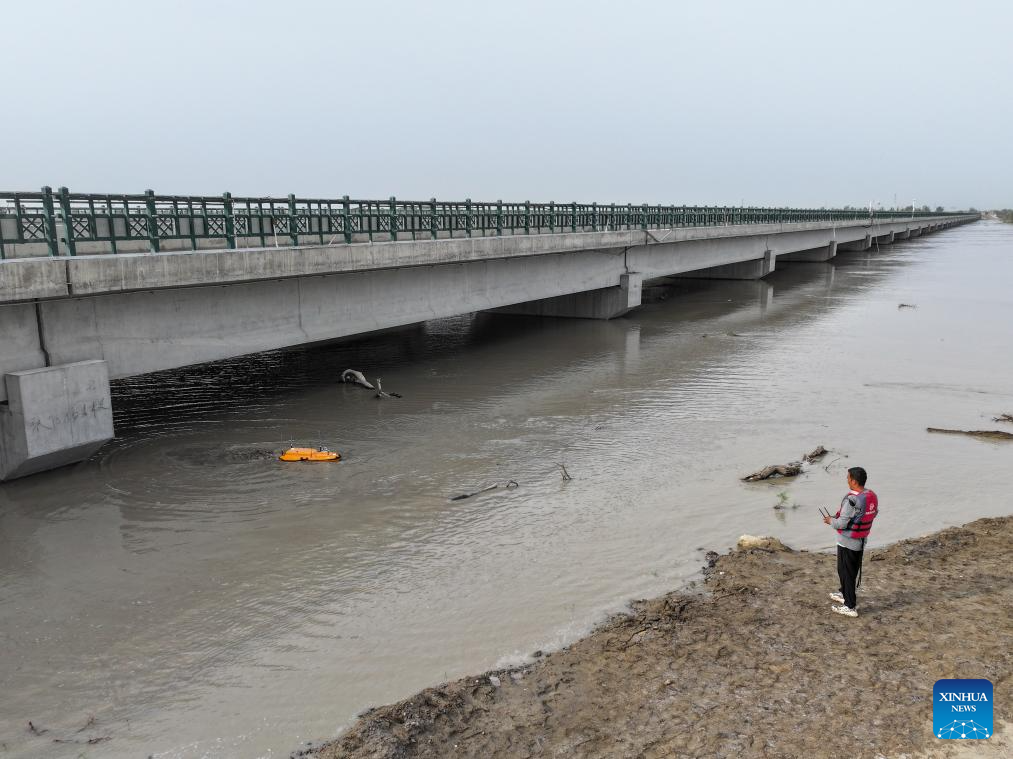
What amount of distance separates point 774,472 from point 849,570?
511 centimetres

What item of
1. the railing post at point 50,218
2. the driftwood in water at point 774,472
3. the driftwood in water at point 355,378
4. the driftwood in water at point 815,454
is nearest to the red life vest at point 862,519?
the driftwood in water at point 774,472

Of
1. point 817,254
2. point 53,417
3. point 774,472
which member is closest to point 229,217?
point 53,417

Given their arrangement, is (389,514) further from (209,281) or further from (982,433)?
(982,433)

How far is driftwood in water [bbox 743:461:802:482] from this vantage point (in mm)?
12023

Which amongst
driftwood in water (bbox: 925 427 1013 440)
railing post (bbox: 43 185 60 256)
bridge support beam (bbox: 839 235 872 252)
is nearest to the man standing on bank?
driftwood in water (bbox: 925 427 1013 440)

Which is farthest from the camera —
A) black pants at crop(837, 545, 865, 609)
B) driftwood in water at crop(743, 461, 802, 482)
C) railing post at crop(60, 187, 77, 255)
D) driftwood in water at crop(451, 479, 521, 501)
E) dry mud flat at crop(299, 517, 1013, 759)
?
driftwood in water at crop(743, 461, 802, 482)

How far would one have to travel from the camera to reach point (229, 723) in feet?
20.3

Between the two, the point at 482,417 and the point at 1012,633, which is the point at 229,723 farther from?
Answer: the point at 482,417

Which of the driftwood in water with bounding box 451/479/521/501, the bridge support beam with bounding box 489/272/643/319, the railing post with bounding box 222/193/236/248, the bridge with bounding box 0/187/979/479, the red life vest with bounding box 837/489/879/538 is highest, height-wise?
the railing post with bounding box 222/193/236/248

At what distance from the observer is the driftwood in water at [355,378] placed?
18531 mm

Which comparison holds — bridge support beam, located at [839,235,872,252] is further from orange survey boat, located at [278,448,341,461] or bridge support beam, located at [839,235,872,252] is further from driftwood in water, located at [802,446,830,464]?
orange survey boat, located at [278,448,341,461]

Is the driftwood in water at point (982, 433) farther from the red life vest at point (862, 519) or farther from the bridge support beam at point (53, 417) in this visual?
the bridge support beam at point (53, 417)

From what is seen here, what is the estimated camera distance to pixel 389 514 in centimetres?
1075

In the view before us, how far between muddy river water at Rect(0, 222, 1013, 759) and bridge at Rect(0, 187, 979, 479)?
1435 millimetres
